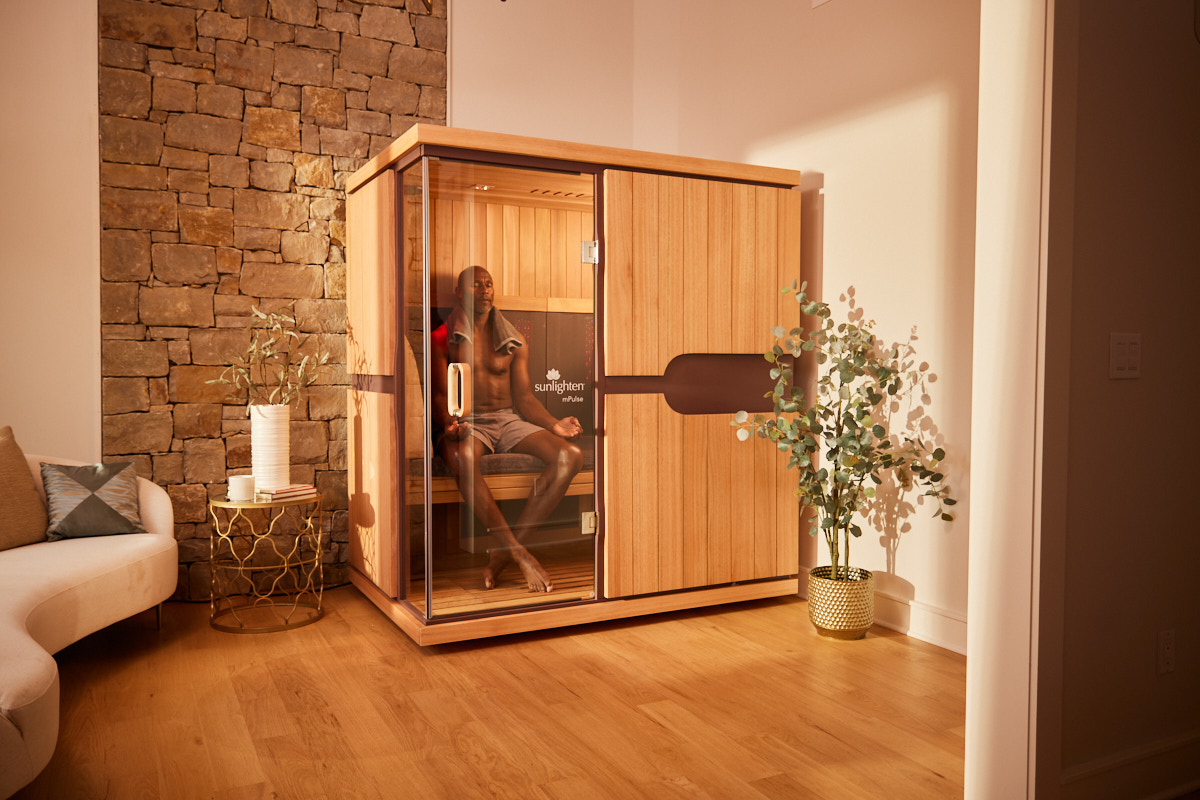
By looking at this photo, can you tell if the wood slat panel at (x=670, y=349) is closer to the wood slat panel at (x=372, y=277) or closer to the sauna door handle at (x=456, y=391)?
the sauna door handle at (x=456, y=391)

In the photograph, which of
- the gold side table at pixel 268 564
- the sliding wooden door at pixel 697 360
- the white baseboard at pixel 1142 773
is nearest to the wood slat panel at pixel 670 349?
the sliding wooden door at pixel 697 360

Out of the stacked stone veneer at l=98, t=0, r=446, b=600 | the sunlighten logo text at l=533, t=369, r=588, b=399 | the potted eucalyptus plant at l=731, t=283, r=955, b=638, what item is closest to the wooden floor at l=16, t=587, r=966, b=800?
the potted eucalyptus plant at l=731, t=283, r=955, b=638

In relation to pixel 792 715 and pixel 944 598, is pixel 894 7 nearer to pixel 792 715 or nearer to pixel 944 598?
pixel 944 598

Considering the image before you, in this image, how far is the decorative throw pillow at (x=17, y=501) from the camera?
320cm

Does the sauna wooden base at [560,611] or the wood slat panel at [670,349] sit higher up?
the wood slat panel at [670,349]

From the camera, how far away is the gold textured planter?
3414 millimetres

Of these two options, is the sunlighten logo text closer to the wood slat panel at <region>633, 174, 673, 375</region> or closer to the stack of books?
the wood slat panel at <region>633, 174, 673, 375</region>

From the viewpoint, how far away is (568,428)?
3.54 metres

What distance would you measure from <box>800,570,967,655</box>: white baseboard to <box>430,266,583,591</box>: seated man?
4.85 feet

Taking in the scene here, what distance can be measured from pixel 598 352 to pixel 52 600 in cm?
205

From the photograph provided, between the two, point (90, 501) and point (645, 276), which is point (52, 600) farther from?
point (645, 276)

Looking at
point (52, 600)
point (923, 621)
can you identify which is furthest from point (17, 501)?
point (923, 621)

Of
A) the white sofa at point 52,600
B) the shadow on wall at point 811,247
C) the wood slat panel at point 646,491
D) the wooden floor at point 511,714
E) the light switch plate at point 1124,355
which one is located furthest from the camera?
the shadow on wall at point 811,247

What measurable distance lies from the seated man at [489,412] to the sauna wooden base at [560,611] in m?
0.15
